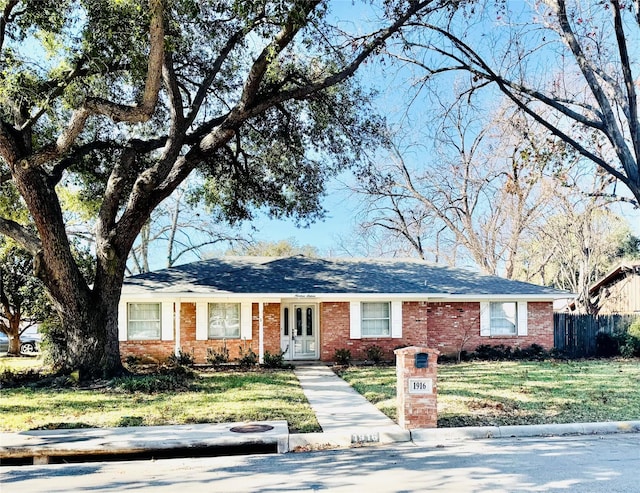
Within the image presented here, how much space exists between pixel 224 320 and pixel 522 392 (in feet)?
33.6

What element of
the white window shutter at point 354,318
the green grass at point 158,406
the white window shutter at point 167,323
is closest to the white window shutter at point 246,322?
the white window shutter at point 167,323

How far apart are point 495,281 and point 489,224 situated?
11.6 meters

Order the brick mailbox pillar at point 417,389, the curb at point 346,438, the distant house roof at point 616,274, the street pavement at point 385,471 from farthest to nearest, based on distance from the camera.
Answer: the distant house roof at point 616,274 < the brick mailbox pillar at point 417,389 < the curb at point 346,438 < the street pavement at point 385,471

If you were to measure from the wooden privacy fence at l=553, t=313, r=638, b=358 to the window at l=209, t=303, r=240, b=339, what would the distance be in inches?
475

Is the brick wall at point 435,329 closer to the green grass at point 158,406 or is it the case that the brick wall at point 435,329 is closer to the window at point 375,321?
the window at point 375,321

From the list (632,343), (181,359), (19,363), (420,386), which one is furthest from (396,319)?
(19,363)

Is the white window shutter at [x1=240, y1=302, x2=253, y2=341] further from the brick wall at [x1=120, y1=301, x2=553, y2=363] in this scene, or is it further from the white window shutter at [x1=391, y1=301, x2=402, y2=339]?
the white window shutter at [x1=391, y1=301, x2=402, y2=339]

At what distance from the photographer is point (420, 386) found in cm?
916

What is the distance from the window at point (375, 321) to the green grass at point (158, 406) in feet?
19.4

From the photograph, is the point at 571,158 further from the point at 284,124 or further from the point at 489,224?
the point at 489,224

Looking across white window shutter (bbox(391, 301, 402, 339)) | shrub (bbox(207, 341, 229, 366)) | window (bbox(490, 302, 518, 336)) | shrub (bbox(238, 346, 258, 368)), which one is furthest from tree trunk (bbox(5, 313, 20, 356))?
window (bbox(490, 302, 518, 336))

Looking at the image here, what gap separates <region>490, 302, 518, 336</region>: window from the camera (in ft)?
68.7

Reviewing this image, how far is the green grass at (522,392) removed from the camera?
995 cm

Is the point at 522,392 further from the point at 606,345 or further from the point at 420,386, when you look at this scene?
the point at 606,345
